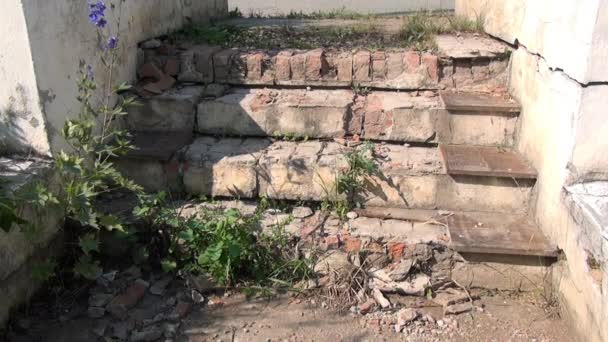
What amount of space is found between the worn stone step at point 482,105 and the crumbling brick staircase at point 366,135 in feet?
0.04

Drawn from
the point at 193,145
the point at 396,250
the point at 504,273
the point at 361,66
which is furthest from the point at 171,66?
the point at 504,273

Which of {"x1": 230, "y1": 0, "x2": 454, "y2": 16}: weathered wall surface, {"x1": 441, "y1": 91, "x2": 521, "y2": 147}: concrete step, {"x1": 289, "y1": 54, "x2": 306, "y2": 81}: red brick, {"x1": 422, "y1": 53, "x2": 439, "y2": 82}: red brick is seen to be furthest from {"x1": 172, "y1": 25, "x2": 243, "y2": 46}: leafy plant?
{"x1": 230, "y1": 0, "x2": 454, "y2": 16}: weathered wall surface

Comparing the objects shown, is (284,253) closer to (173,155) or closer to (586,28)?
(173,155)

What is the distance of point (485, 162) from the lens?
3.35 m

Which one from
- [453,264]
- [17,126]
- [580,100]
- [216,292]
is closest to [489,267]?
[453,264]

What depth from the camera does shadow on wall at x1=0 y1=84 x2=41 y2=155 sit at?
298cm

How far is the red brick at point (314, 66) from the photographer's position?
394 centimetres

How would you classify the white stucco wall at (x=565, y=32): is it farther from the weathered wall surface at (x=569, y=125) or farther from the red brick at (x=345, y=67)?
the red brick at (x=345, y=67)

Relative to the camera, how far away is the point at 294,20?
19.2 feet

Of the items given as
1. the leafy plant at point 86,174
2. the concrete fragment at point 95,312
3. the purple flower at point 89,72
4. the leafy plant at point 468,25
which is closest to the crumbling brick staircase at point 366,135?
the leafy plant at point 468,25

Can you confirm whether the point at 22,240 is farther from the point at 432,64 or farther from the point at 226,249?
the point at 432,64

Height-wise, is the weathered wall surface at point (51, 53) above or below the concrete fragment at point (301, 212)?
above

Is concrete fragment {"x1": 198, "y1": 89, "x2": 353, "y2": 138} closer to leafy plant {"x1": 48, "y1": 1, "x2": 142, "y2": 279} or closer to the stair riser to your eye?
the stair riser

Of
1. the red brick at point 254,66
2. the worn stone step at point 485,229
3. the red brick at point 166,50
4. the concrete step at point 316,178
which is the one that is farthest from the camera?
the red brick at point 166,50
